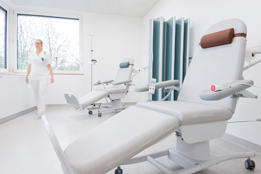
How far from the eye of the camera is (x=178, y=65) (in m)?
2.62

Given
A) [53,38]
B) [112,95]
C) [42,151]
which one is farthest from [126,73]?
[53,38]

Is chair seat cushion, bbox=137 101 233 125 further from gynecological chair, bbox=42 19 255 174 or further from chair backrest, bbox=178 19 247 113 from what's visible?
chair backrest, bbox=178 19 247 113

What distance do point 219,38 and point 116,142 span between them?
1070 millimetres

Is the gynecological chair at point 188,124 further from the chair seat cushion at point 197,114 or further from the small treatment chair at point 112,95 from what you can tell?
the small treatment chair at point 112,95

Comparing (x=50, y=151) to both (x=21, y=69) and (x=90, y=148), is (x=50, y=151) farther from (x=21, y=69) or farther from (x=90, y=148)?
(x=21, y=69)

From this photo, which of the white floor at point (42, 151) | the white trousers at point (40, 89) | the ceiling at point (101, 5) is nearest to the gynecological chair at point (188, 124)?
the white floor at point (42, 151)

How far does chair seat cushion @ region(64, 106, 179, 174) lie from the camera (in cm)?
72

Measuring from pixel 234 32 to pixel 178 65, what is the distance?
56.3 inches

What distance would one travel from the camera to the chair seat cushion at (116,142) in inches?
28.4

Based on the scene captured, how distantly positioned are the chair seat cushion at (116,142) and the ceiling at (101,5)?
350cm

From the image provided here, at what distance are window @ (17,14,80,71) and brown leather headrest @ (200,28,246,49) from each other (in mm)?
3686

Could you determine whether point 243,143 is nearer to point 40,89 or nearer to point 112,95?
point 112,95

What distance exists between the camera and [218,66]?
1.26 meters

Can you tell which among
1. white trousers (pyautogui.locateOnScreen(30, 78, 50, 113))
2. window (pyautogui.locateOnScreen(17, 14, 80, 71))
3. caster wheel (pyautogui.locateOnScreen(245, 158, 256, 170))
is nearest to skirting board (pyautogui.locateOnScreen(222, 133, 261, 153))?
A: caster wheel (pyautogui.locateOnScreen(245, 158, 256, 170))
